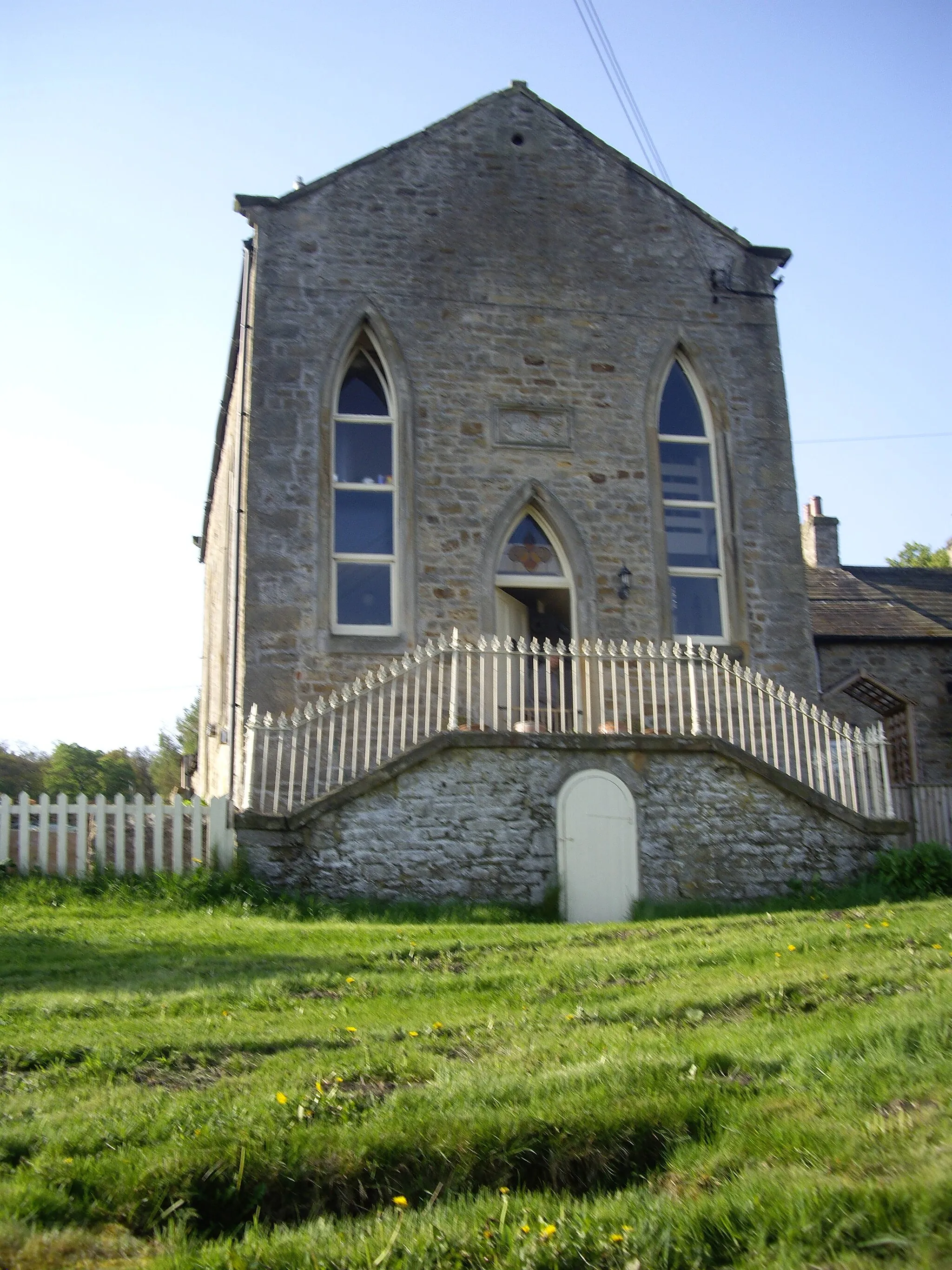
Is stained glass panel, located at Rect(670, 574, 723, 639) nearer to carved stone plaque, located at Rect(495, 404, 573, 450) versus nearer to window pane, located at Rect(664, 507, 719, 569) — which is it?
window pane, located at Rect(664, 507, 719, 569)

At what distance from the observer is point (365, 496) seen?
15.3 metres

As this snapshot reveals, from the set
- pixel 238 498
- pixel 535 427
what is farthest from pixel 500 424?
pixel 238 498

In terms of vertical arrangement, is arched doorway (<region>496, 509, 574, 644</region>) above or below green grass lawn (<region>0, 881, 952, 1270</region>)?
above

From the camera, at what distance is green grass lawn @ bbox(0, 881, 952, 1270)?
4.21 meters

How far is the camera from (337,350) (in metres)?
15.6

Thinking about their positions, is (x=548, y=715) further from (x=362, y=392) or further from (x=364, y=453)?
(x=362, y=392)

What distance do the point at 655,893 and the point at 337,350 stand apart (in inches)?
302

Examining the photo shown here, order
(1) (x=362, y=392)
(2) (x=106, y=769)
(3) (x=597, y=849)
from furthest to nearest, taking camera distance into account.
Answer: (2) (x=106, y=769)
(1) (x=362, y=392)
(3) (x=597, y=849)

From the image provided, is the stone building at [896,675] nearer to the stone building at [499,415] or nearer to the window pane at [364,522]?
the stone building at [499,415]

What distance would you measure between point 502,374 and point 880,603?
9999 mm

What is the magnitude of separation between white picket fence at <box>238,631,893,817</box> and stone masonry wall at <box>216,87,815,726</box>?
606 mm

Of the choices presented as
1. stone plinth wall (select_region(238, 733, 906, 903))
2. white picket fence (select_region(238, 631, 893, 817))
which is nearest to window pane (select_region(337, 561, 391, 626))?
white picket fence (select_region(238, 631, 893, 817))

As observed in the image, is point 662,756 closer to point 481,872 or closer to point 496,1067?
point 481,872

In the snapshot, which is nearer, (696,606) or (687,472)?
(696,606)
